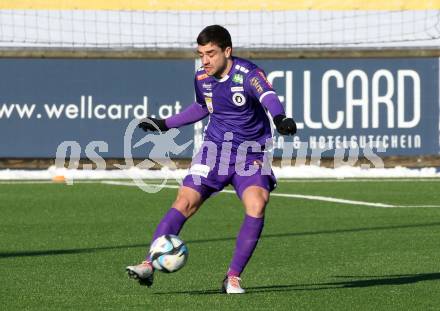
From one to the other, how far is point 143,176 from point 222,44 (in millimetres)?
13914

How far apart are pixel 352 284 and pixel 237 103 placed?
1.56m

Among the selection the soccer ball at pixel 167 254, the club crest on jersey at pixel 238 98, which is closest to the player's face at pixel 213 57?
the club crest on jersey at pixel 238 98

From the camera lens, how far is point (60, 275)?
10.2 meters

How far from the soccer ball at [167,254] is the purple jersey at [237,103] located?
96cm

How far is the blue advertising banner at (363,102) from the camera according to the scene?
2277 cm

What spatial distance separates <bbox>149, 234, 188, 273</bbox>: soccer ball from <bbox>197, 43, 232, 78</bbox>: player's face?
4.02 feet

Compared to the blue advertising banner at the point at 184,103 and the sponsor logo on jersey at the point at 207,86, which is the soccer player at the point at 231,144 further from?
the blue advertising banner at the point at 184,103

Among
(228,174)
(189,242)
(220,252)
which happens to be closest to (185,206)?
(228,174)

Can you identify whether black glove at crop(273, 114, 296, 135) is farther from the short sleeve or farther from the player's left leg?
the short sleeve

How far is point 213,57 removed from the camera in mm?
9102

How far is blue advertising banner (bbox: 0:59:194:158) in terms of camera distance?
74.4 ft

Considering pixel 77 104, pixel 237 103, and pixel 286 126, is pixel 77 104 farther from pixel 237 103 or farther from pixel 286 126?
pixel 286 126

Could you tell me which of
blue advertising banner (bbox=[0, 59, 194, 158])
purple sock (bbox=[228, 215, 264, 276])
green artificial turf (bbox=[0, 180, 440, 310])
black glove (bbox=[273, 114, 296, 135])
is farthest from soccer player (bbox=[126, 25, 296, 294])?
blue advertising banner (bbox=[0, 59, 194, 158])

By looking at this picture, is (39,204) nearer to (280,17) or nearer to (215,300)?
(215,300)
